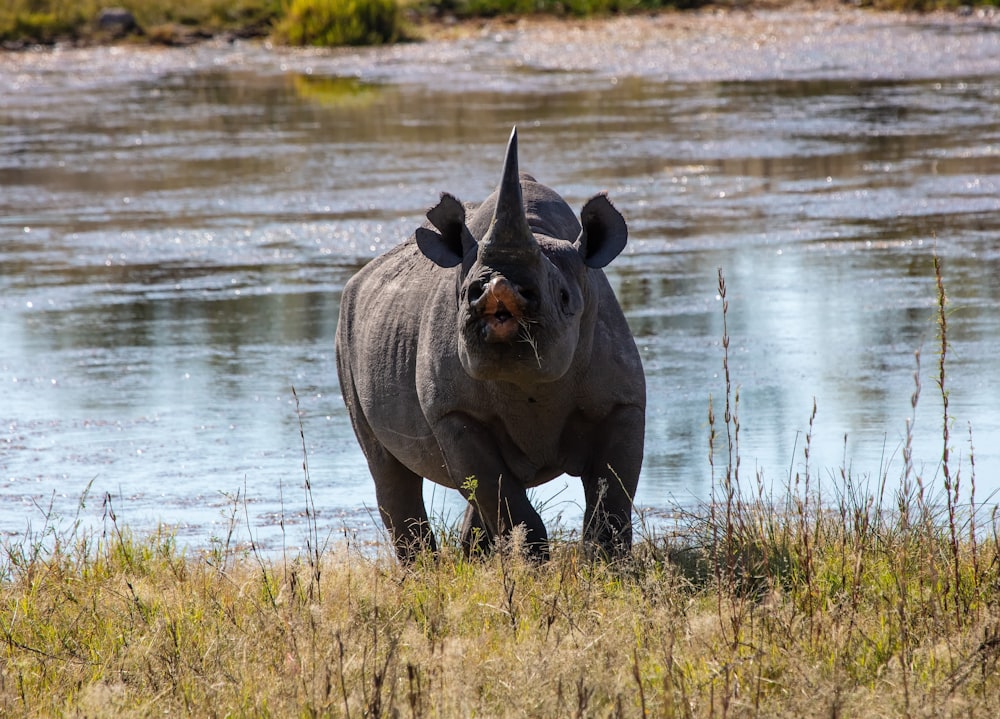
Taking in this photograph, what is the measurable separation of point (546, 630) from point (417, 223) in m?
11.0

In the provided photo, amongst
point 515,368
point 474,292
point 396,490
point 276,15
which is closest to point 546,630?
point 515,368

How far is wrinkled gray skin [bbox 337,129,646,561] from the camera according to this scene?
19.0 feet

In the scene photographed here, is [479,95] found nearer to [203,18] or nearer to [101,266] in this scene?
[101,266]

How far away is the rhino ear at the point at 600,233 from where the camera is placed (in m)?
6.44

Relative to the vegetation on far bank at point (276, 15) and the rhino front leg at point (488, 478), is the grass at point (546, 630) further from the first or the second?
the vegetation on far bank at point (276, 15)

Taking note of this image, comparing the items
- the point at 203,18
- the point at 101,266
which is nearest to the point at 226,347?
the point at 101,266

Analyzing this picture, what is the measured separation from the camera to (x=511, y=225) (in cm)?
578

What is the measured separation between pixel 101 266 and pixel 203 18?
1291 inches

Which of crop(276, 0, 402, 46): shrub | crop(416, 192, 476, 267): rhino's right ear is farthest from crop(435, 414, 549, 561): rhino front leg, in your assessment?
crop(276, 0, 402, 46): shrub

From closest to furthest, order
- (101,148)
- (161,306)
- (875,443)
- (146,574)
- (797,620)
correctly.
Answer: (797,620) < (146,574) < (875,443) < (161,306) < (101,148)

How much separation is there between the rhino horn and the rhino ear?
675mm

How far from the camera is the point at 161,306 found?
45.3 feet

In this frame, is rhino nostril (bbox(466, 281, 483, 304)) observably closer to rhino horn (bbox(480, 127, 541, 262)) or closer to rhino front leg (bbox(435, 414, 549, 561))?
rhino horn (bbox(480, 127, 541, 262))

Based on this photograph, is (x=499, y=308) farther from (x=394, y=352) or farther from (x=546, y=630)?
(x=394, y=352)
